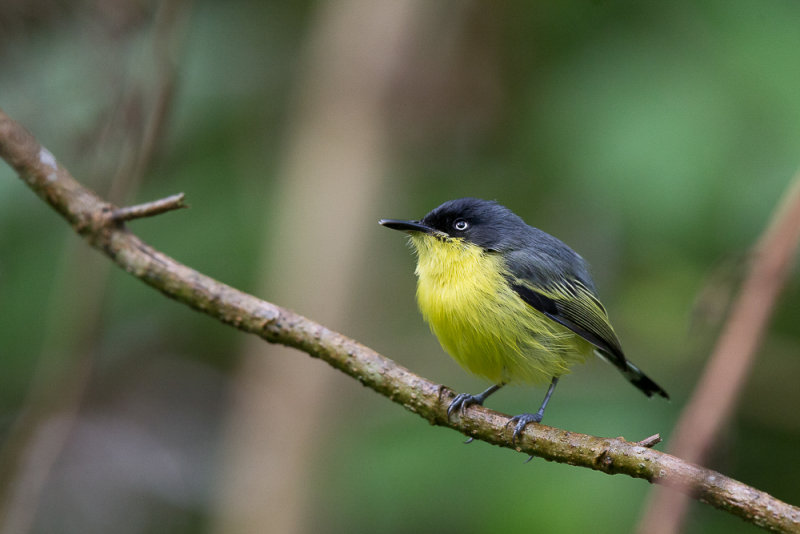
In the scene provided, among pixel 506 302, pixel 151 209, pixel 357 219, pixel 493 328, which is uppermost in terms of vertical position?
pixel 357 219

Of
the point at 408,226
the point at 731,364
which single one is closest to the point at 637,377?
the point at 408,226

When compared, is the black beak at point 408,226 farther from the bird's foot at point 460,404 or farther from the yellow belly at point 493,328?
the bird's foot at point 460,404

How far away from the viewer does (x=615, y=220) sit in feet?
15.8

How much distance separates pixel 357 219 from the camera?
16.1 feet

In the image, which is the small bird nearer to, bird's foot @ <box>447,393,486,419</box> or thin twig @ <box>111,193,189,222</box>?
bird's foot @ <box>447,393,486,419</box>

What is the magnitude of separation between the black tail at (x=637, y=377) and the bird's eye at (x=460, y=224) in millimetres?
842

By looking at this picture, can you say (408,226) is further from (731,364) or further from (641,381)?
(731,364)

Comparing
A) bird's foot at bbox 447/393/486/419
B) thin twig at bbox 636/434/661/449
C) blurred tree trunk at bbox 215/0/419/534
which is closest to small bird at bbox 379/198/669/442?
bird's foot at bbox 447/393/486/419

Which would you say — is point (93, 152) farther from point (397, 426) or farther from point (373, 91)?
point (397, 426)

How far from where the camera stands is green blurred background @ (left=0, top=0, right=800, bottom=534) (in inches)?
145

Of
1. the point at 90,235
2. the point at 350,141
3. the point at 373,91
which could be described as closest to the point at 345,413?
the point at 350,141

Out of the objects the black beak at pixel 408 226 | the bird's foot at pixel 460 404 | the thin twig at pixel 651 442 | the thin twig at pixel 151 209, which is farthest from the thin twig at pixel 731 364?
the black beak at pixel 408 226

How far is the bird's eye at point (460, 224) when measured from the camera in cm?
389

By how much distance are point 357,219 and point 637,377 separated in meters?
1.93
